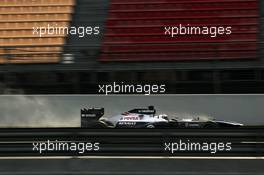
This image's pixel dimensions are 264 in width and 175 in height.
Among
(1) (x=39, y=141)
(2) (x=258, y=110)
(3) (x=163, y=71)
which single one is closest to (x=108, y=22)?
(3) (x=163, y=71)

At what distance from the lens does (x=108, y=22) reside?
15797mm

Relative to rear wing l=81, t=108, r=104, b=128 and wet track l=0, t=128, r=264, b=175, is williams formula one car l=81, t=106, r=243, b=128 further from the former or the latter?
wet track l=0, t=128, r=264, b=175

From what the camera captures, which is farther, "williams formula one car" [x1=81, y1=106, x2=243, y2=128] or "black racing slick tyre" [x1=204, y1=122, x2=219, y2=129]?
"black racing slick tyre" [x1=204, y1=122, x2=219, y2=129]

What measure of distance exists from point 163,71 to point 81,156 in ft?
17.4

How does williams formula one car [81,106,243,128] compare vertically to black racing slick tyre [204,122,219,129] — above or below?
above

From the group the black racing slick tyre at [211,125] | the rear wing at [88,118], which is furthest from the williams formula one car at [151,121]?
the rear wing at [88,118]

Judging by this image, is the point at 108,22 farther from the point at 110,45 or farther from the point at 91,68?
the point at 91,68
